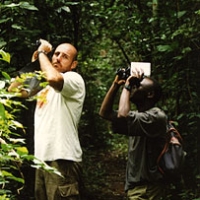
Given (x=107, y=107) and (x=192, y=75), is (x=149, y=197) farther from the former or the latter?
(x=192, y=75)

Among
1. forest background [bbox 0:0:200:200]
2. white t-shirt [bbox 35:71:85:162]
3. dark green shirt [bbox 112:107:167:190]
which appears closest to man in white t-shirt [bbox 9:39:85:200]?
white t-shirt [bbox 35:71:85:162]

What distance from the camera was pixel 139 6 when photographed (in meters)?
4.16

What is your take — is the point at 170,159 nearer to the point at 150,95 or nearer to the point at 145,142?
the point at 145,142

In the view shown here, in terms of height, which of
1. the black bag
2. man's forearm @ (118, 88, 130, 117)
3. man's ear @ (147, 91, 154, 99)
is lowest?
the black bag

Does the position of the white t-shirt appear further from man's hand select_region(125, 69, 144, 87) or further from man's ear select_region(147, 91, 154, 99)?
man's ear select_region(147, 91, 154, 99)

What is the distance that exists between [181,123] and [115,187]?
2026 mm

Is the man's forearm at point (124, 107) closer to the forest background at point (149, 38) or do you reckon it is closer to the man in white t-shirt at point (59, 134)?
the man in white t-shirt at point (59, 134)

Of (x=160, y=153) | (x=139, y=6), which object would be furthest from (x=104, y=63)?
(x=160, y=153)

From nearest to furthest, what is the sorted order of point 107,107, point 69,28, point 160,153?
1. point 160,153
2. point 107,107
3. point 69,28

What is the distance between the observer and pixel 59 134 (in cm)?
295

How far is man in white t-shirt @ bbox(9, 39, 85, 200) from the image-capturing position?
2.92m

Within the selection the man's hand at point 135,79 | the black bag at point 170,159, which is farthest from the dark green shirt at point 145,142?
the man's hand at point 135,79

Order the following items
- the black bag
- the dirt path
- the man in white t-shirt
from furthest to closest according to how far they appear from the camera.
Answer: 1. the dirt path
2. the man in white t-shirt
3. the black bag

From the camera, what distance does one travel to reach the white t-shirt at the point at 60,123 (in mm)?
2932
